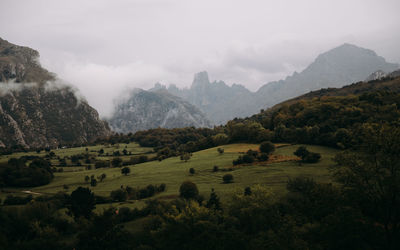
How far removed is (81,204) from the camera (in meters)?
60.8

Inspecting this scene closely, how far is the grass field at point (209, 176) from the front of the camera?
219 feet

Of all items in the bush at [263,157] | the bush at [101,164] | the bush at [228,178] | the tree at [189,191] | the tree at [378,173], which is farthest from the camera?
the bush at [101,164]

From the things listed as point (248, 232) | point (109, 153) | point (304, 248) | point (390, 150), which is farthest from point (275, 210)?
point (109, 153)

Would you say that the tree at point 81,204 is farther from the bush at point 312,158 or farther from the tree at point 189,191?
the bush at point 312,158

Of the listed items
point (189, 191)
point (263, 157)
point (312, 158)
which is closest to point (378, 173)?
point (189, 191)

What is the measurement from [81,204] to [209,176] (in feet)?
120

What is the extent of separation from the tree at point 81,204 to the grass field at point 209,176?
18.1ft

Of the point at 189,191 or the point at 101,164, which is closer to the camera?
the point at 189,191

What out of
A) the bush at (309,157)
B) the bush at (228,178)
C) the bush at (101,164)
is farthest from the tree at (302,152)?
the bush at (101,164)

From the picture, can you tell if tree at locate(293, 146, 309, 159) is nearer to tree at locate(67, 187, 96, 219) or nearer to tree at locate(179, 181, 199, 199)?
tree at locate(179, 181, 199, 199)

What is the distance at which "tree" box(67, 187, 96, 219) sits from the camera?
59.3 m

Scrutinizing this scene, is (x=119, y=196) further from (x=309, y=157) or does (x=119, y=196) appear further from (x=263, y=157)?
(x=309, y=157)

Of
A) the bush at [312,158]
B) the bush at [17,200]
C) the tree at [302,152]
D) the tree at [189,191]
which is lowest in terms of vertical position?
the bush at [17,200]

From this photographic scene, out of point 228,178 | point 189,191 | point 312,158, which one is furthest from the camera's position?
point 312,158
